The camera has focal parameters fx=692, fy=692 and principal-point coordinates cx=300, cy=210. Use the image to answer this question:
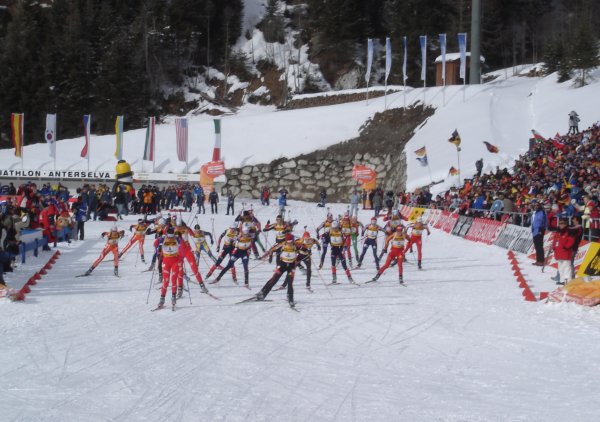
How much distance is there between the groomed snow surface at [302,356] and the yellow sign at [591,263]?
159 cm

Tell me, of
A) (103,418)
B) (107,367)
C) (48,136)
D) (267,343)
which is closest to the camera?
(103,418)

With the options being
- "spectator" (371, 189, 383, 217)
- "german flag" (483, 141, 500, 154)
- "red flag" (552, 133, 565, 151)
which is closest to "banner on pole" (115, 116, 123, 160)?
"spectator" (371, 189, 383, 217)

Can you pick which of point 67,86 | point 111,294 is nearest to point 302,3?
point 67,86

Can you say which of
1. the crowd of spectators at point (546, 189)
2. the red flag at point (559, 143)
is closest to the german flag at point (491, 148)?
the crowd of spectators at point (546, 189)

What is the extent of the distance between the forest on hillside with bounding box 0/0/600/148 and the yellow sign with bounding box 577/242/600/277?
161ft

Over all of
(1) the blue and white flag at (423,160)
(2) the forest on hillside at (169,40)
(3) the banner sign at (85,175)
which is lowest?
(3) the banner sign at (85,175)

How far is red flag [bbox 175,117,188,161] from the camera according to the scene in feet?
159

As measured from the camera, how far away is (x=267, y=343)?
37.6 feet

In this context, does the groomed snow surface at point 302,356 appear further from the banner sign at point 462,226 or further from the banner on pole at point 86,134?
the banner on pole at point 86,134

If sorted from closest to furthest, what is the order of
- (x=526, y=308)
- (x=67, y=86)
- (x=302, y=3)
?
(x=526, y=308), (x=67, y=86), (x=302, y=3)

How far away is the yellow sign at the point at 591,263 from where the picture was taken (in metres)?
15.3

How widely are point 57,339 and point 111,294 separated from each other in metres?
4.77

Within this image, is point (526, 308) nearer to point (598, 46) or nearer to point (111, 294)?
point (111, 294)

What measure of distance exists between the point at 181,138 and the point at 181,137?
90 mm
